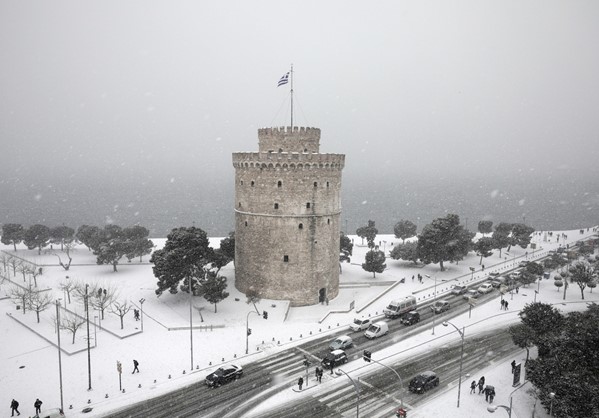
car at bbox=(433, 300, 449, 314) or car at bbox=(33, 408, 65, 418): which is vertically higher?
car at bbox=(433, 300, 449, 314)

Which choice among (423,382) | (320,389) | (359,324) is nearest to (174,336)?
(320,389)

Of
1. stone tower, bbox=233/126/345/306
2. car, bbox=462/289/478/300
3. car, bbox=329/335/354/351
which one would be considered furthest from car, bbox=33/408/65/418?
car, bbox=462/289/478/300

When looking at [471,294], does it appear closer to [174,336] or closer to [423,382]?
[423,382]

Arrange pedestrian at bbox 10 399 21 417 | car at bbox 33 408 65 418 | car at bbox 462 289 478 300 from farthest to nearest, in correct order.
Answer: car at bbox 462 289 478 300 < pedestrian at bbox 10 399 21 417 < car at bbox 33 408 65 418

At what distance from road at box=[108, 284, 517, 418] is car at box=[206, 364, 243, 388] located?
0.35 metres

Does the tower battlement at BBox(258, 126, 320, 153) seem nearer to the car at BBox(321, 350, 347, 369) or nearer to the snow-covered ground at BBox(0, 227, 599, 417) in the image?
the snow-covered ground at BBox(0, 227, 599, 417)

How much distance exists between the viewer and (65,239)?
67125mm

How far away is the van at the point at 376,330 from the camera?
37.7m

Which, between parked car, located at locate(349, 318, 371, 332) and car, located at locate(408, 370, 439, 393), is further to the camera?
parked car, located at locate(349, 318, 371, 332)

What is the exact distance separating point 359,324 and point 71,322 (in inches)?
963

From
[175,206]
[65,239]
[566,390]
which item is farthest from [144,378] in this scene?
[175,206]

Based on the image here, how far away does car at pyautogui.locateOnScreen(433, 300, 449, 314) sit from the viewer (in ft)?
146

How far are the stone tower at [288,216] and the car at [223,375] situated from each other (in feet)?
46.4

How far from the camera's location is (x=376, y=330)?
3791 cm
